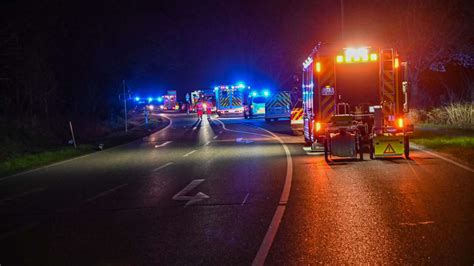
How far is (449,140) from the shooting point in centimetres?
2050

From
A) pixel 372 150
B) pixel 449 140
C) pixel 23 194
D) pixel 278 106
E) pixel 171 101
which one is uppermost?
pixel 171 101

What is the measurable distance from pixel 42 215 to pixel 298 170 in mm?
6864

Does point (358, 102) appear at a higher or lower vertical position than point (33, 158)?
higher

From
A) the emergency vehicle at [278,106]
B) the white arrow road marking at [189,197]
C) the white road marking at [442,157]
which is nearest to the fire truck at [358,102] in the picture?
the white road marking at [442,157]

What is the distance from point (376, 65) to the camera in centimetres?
1739

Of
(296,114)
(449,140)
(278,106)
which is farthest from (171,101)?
(449,140)

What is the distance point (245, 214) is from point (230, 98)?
5037 cm

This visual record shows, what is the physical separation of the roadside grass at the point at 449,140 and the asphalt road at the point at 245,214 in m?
0.94

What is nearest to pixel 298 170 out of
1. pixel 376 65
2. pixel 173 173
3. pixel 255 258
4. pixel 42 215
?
pixel 173 173

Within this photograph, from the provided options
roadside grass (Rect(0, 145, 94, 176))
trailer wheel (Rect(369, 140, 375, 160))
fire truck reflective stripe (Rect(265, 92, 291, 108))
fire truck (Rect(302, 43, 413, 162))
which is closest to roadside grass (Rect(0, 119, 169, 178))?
roadside grass (Rect(0, 145, 94, 176))

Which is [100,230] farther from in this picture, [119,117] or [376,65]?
[119,117]

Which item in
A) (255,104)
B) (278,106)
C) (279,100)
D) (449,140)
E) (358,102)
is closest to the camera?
(358,102)

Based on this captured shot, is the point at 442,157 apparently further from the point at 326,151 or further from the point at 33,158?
the point at 33,158

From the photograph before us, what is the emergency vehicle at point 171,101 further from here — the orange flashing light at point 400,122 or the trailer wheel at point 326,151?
the orange flashing light at point 400,122
